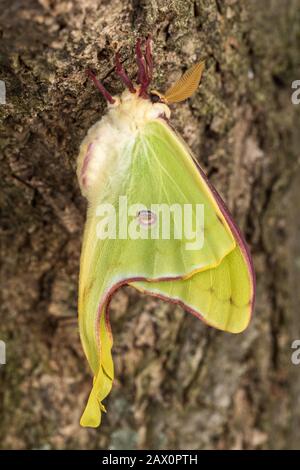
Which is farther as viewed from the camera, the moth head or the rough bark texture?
the rough bark texture

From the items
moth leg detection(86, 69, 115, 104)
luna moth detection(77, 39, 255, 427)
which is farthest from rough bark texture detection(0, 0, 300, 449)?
luna moth detection(77, 39, 255, 427)

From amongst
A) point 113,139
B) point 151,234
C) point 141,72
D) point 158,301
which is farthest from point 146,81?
point 158,301

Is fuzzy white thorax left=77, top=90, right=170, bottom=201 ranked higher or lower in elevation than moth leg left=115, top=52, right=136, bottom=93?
lower

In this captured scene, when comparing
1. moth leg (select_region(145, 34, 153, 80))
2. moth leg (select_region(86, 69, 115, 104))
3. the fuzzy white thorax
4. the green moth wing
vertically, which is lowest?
the green moth wing

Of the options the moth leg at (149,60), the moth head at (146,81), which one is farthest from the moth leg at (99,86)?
the moth leg at (149,60)

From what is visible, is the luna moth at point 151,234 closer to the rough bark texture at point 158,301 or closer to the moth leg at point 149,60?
the moth leg at point 149,60

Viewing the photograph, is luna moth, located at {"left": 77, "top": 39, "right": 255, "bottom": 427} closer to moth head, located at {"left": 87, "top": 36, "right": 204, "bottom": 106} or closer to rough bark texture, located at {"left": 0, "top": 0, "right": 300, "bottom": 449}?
moth head, located at {"left": 87, "top": 36, "right": 204, "bottom": 106}

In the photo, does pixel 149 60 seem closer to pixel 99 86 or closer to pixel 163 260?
pixel 99 86
